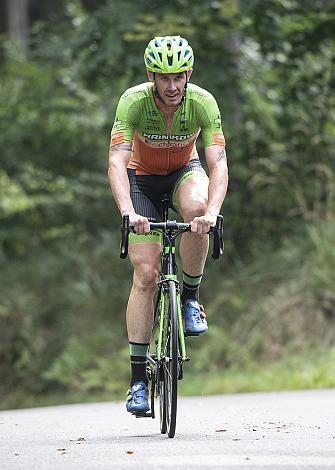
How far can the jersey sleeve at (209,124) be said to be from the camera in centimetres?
762

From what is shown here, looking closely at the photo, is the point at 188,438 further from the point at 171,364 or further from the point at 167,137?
the point at 167,137

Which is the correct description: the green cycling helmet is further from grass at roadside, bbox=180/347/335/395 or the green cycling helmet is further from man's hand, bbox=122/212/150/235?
grass at roadside, bbox=180/347/335/395

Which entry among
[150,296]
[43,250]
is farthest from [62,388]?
[150,296]

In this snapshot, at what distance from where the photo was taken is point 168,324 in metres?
7.28

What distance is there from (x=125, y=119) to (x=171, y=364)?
165 centimetres

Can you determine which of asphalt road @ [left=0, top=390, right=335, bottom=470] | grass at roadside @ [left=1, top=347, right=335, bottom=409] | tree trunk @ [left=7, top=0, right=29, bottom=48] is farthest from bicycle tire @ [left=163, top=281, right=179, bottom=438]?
tree trunk @ [left=7, top=0, right=29, bottom=48]

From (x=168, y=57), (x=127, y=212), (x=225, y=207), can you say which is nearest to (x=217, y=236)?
(x=127, y=212)

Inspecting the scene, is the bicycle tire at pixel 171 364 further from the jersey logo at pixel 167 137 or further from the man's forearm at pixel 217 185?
the jersey logo at pixel 167 137

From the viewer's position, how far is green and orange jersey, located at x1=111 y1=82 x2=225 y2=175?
7609 mm

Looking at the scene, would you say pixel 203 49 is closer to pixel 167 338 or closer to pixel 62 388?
pixel 62 388

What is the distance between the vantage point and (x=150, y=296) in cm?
770

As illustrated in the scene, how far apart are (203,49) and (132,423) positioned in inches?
320

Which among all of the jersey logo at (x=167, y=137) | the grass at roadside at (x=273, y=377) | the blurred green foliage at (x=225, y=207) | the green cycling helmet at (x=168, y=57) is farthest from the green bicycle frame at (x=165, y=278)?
the blurred green foliage at (x=225, y=207)

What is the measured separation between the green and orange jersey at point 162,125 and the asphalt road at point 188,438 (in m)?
1.83
